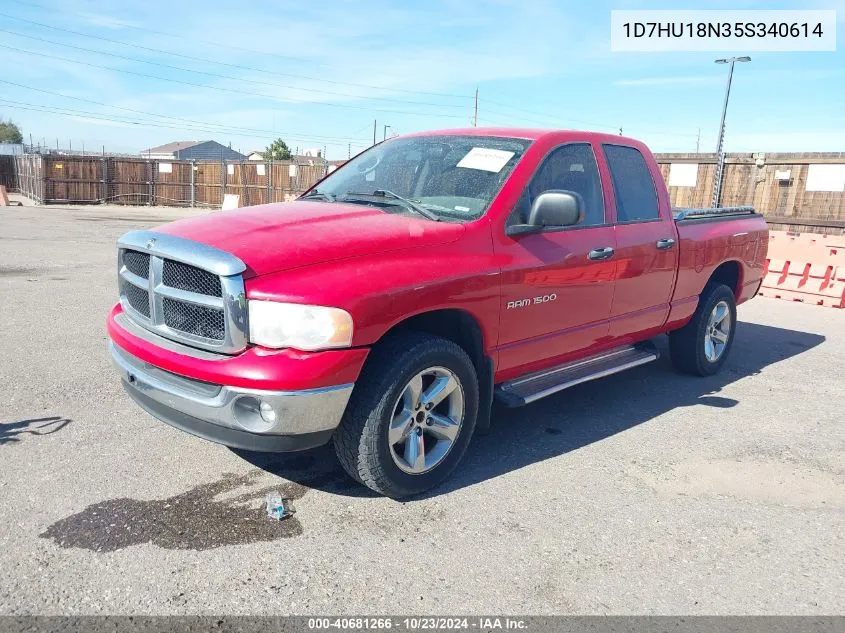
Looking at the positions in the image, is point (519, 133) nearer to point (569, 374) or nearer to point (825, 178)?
point (569, 374)

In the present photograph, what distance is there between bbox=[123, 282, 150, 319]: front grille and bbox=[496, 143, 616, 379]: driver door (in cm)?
189

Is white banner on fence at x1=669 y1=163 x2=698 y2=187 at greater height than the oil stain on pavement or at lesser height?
greater

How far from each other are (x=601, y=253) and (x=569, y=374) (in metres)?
0.82

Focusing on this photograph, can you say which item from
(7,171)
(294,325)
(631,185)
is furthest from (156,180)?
(294,325)

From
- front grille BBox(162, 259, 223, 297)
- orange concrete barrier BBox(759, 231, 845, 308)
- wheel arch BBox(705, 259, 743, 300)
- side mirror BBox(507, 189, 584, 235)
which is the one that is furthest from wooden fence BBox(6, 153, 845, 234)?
front grille BBox(162, 259, 223, 297)

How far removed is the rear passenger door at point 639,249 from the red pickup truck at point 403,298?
16 millimetres

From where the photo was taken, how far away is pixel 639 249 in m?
4.90

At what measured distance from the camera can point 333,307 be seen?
309 centimetres

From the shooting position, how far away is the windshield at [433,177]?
406cm

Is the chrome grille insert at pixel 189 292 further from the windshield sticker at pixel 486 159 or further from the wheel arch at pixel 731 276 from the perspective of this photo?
the wheel arch at pixel 731 276

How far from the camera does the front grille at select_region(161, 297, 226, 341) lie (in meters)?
3.19

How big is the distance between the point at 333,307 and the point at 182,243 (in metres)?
0.86

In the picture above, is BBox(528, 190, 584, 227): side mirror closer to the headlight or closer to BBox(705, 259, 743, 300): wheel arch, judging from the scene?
the headlight

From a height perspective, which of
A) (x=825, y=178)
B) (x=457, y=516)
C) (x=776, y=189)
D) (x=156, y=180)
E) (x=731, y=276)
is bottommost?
(x=457, y=516)
